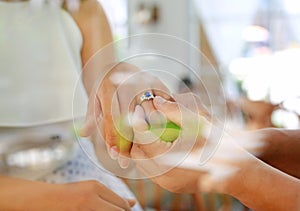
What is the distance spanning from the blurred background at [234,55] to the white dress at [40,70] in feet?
0.22

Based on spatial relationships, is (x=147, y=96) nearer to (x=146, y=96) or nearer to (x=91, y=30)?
(x=146, y=96)

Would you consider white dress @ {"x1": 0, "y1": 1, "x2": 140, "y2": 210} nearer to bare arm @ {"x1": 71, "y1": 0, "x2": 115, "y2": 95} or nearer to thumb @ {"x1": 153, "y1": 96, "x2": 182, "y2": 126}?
bare arm @ {"x1": 71, "y1": 0, "x2": 115, "y2": 95}

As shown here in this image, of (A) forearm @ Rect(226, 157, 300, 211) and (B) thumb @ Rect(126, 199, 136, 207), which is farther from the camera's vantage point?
(B) thumb @ Rect(126, 199, 136, 207)

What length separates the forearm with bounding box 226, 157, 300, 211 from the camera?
13.9 inches

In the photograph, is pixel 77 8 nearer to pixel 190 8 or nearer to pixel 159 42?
pixel 159 42

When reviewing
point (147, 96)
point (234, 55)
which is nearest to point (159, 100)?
point (147, 96)

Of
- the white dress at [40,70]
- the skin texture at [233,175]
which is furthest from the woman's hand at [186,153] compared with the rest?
the white dress at [40,70]

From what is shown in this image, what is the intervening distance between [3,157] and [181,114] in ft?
0.75

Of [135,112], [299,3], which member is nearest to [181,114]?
[135,112]

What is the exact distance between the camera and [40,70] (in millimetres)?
510

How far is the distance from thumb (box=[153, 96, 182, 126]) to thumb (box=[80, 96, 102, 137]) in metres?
0.06

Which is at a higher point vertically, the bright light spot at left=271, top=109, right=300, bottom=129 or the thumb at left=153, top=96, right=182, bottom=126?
the thumb at left=153, top=96, right=182, bottom=126

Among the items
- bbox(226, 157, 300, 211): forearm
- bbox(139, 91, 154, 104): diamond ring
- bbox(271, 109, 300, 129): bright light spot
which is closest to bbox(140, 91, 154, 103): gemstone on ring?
bbox(139, 91, 154, 104): diamond ring

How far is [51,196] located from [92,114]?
0.09 m
